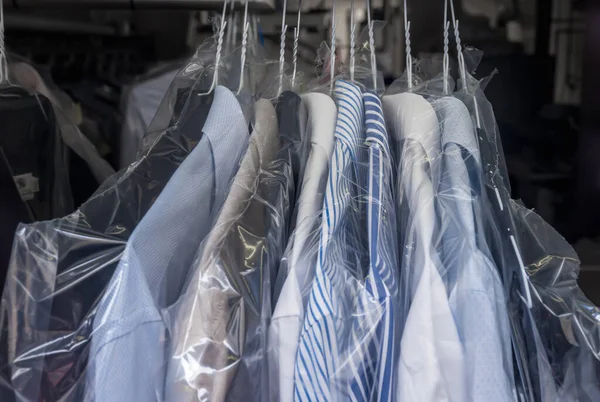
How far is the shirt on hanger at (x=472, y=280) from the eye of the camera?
44 cm

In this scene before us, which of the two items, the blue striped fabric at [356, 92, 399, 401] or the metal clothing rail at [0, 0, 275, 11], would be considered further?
the metal clothing rail at [0, 0, 275, 11]

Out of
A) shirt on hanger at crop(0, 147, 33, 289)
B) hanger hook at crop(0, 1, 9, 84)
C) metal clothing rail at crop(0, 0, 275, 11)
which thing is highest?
metal clothing rail at crop(0, 0, 275, 11)

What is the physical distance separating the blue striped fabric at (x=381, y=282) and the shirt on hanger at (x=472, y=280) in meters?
0.05

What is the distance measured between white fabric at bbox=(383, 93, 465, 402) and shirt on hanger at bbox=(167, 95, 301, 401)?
4.6 inches

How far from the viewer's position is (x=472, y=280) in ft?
Answer: 1.51

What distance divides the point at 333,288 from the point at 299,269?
0.03 m

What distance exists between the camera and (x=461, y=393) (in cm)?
45

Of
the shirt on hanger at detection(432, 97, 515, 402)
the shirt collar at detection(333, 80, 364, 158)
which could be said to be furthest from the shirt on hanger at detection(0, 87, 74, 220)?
the shirt on hanger at detection(432, 97, 515, 402)

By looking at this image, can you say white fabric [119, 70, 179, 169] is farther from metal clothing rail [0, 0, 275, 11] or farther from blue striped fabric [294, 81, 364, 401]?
blue striped fabric [294, 81, 364, 401]

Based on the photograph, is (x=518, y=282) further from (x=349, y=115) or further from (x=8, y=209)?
(x=8, y=209)

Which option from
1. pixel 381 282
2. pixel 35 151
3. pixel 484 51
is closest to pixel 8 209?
pixel 35 151

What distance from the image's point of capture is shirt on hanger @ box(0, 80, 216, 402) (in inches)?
18.1

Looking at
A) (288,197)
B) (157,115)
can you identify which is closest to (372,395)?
(288,197)

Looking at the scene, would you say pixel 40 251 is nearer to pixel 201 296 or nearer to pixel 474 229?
pixel 201 296
